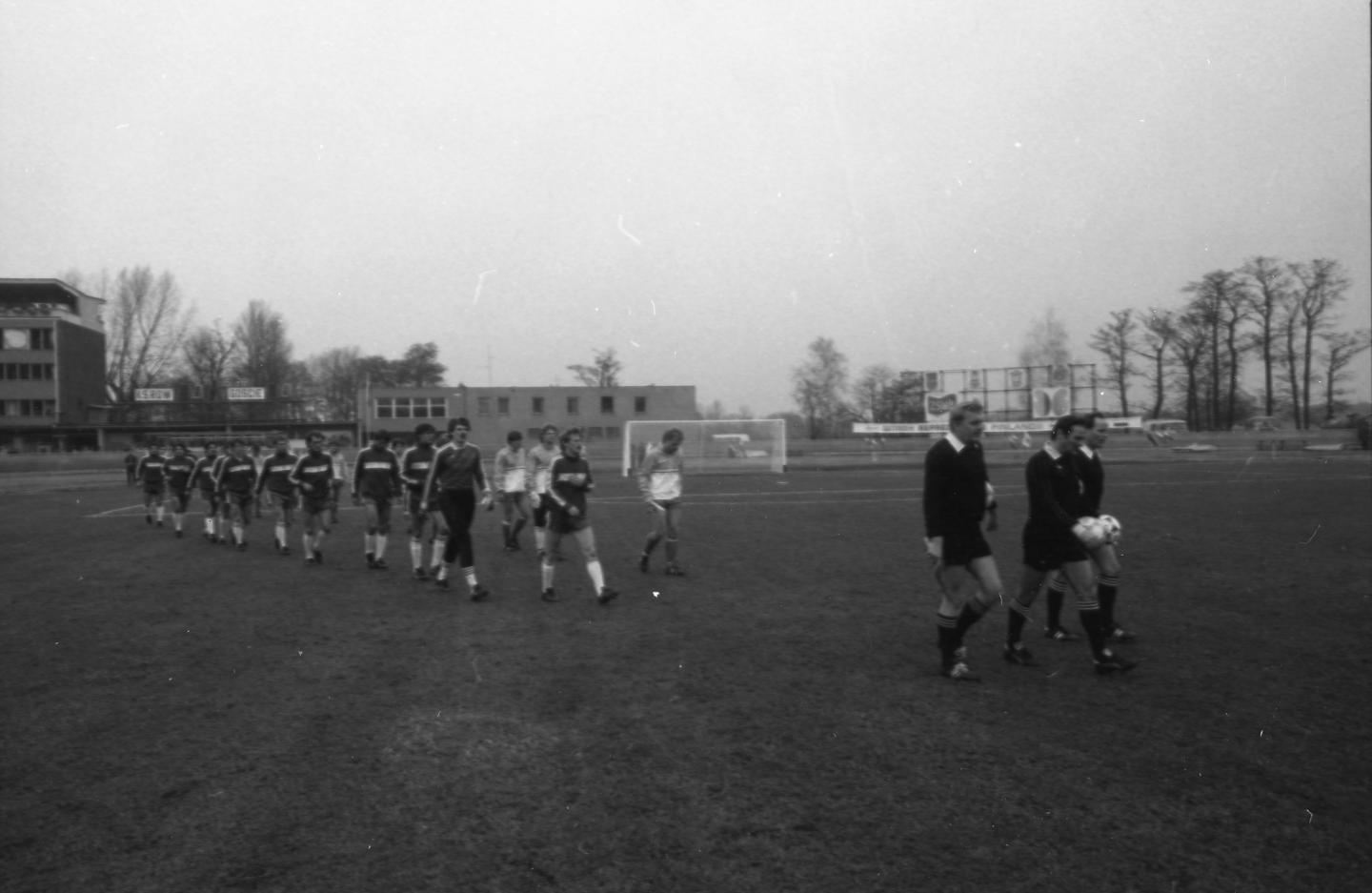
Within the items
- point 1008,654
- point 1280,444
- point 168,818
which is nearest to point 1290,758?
point 1008,654

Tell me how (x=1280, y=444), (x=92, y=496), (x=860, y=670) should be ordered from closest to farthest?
1. (x=860, y=670)
2. (x=92, y=496)
3. (x=1280, y=444)

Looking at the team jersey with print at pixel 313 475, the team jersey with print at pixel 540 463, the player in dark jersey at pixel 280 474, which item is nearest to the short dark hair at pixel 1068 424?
the team jersey with print at pixel 540 463

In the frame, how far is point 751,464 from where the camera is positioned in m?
42.9

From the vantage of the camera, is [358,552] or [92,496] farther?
[92,496]

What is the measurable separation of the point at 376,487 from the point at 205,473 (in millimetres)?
7030

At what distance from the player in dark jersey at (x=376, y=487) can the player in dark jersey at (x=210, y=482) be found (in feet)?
16.5

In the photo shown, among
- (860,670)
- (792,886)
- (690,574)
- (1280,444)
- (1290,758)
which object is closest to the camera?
(792,886)

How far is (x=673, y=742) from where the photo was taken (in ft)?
17.4

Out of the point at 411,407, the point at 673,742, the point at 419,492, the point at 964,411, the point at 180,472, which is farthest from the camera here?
the point at 411,407

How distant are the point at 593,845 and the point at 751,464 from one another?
39.1 metres

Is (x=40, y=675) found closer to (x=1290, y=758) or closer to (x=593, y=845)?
(x=593, y=845)

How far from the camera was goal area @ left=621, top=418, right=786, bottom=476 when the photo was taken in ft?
138

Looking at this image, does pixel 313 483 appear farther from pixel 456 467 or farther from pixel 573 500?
pixel 573 500

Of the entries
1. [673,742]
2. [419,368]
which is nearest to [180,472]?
[673,742]
